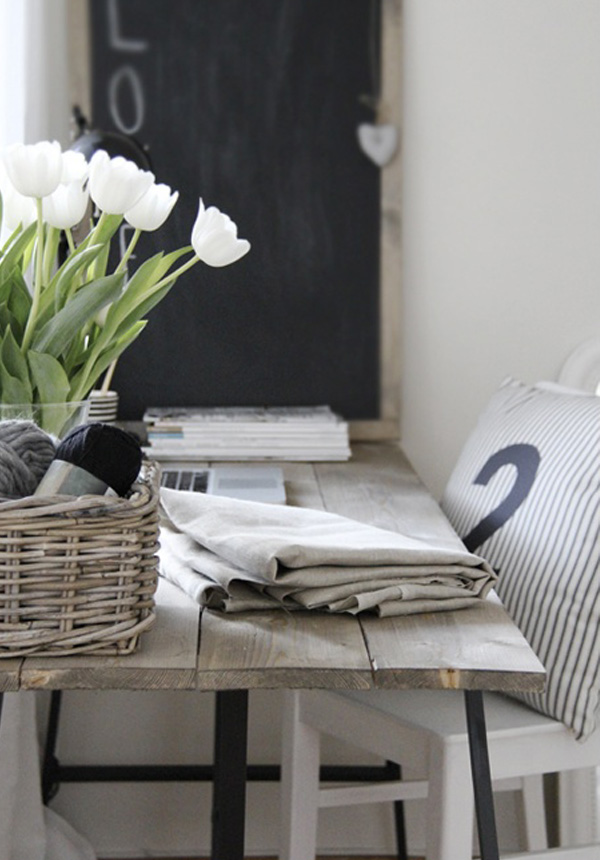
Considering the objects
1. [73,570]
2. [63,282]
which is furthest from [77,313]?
[73,570]

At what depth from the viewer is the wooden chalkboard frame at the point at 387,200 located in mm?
2312

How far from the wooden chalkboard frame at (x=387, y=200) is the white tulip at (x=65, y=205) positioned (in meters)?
1.16

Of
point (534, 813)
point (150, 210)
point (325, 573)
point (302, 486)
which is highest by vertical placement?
point (150, 210)

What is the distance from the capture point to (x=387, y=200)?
2.34 meters

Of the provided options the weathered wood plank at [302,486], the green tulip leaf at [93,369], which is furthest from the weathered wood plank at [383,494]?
the green tulip leaf at [93,369]

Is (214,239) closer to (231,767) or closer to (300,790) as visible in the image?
(231,767)

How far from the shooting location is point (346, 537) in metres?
1.35

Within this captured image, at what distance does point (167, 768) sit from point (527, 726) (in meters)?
1.03

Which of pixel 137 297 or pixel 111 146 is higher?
pixel 111 146

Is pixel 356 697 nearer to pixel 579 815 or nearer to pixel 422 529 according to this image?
pixel 422 529

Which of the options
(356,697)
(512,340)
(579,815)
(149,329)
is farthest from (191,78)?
(579,815)

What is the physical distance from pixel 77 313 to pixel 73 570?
29 centimetres

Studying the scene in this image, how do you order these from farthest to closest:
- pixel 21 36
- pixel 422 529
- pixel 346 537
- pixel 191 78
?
1. pixel 191 78
2. pixel 21 36
3. pixel 422 529
4. pixel 346 537

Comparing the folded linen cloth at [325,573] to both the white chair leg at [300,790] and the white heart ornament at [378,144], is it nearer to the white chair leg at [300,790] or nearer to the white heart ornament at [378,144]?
the white chair leg at [300,790]
